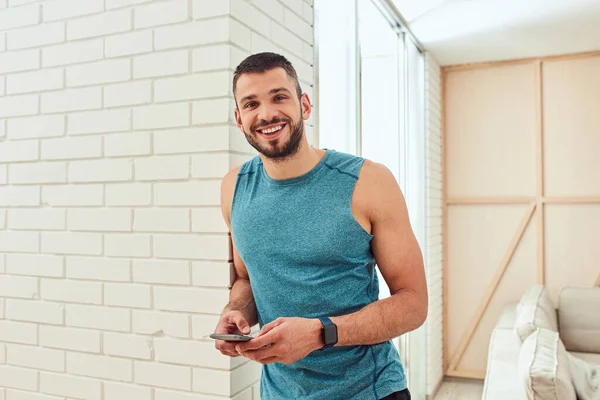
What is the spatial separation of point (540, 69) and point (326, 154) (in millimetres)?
3800

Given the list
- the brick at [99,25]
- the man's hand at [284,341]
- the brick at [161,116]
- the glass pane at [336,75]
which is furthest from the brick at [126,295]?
the glass pane at [336,75]

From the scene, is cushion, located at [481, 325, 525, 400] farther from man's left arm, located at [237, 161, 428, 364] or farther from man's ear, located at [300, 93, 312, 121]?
man's ear, located at [300, 93, 312, 121]

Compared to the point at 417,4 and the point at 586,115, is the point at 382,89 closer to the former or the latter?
the point at 417,4

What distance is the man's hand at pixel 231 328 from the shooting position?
4.52 ft

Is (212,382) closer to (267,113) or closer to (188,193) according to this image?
(188,193)

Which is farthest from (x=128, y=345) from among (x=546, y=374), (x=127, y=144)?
(x=546, y=374)

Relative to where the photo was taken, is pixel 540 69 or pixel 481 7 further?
pixel 540 69

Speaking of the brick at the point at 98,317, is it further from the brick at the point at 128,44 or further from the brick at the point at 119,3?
the brick at the point at 119,3

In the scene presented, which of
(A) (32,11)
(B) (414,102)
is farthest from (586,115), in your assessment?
(A) (32,11)

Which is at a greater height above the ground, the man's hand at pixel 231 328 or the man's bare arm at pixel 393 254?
the man's bare arm at pixel 393 254

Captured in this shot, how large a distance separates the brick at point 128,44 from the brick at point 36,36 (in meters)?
0.23

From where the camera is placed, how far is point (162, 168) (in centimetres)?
182

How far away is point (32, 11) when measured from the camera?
2.06m

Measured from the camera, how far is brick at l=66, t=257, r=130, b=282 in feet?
6.21
